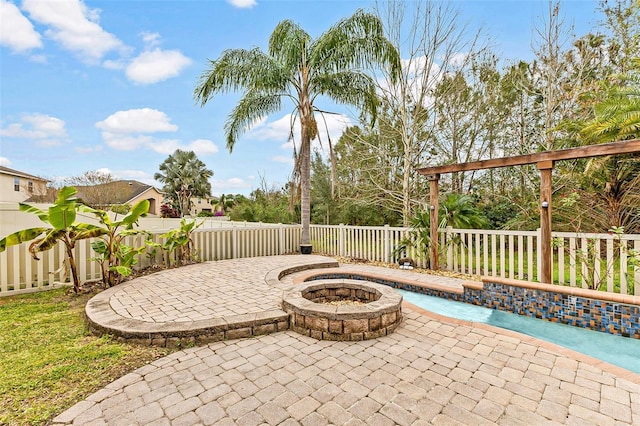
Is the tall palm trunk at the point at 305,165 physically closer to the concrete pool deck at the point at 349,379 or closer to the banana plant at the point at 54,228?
the concrete pool deck at the point at 349,379

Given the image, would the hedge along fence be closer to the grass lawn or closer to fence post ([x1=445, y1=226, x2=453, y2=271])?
the grass lawn

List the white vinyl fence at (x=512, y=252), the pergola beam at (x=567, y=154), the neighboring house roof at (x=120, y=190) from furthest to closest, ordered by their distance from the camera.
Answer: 1. the neighboring house roof at (x=120, y=190)
2. the white vinyl fence at (x=512, y=252)
3. the pergola beam at (x=567, y=154)

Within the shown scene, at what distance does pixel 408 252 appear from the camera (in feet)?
24.3

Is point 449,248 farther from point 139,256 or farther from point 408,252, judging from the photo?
point 139,256

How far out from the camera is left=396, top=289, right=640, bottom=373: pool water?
3135 millimetres

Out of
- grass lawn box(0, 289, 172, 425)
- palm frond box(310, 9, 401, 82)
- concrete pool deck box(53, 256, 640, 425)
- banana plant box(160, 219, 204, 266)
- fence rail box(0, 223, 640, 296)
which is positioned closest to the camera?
concrete pool deck box(53, 256, 640, 425)

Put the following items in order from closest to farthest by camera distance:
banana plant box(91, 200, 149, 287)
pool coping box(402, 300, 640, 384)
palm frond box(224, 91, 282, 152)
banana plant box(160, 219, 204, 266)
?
1. pool coping box(402, 300, 640, 384)
2. banana plant box(91, 200, 149, 287)
3. banana plant box(160, 219, 204, 266)
4. palm frond box(224, 91, 282, 152)

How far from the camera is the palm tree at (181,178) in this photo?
2834 centimetres

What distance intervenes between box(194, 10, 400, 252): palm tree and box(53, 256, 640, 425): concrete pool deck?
18.9 feet

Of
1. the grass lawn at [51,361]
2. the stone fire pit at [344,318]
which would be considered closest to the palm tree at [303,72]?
the stone fire pit at [344,318]

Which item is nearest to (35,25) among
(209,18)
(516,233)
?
(209,18)

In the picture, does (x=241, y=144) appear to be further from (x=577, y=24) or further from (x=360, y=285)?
(x=577, y=24)

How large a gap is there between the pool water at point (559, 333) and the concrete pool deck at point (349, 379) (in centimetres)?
75

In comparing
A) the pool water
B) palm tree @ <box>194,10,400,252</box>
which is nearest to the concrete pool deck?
the pool water
